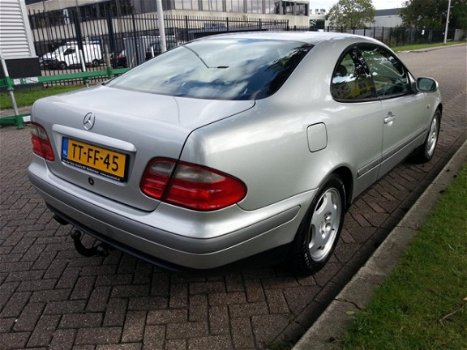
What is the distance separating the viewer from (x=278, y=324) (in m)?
2.36

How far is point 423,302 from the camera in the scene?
241 cm

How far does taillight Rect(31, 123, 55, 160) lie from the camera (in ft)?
8.55

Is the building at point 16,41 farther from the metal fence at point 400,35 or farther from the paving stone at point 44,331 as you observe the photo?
the metal fence at point 400,35

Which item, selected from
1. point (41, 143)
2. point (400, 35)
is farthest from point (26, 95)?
point (400, 35)

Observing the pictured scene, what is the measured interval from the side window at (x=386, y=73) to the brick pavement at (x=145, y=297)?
1134 millimetres

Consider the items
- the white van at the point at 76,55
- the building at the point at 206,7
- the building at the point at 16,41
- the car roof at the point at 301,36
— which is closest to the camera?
the car roof at the point at 301,36

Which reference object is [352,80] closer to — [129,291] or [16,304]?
[129,291]

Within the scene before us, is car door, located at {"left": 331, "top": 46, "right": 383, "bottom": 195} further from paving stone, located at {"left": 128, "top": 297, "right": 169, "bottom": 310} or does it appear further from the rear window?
paving stone, located at {"left": 128, "top": 297, "right": 169, "bottom": 310}

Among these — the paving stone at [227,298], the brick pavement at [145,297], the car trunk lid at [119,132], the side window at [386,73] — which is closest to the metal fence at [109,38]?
the side window at [386,73]

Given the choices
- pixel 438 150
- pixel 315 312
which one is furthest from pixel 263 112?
pixel 438 150

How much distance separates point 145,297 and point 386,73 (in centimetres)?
271

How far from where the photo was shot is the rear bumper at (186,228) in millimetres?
1966

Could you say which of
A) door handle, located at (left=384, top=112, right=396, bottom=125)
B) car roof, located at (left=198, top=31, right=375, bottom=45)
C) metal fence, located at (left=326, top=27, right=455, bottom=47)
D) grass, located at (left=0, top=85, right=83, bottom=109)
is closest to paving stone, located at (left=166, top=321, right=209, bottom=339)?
car roof, located at (left=198, top=31, right=375, bottom=45)

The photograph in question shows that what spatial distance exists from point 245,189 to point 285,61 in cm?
106
